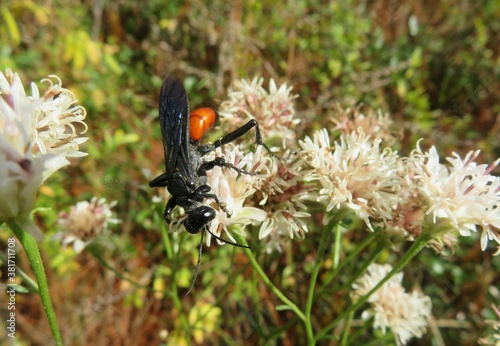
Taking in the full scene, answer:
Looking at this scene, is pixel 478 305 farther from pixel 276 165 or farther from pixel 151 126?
pixel 151 126

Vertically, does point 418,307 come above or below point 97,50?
below

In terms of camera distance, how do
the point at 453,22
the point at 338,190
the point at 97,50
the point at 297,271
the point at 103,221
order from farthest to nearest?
the point at 453,22, the point at 97,50, the point at 297,271, the point at 103,221, the point at 338,190

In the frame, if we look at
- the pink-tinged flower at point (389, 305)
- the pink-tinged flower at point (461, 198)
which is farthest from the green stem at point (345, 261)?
the pink-tinged flower at point (389, 305)

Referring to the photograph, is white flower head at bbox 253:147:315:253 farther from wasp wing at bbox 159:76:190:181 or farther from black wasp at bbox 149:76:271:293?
wasp wing at bbox 159:76:190:181

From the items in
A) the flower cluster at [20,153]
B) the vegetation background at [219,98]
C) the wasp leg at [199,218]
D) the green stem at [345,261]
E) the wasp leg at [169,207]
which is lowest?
the vegetation background at [219,98]

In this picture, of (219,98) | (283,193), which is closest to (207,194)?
(283,193)

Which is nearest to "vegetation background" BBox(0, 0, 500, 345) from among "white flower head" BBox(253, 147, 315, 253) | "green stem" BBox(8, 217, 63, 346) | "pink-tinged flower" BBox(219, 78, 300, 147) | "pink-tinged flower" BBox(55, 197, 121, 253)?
"pink-tinged flower" BBox(55, 197, 121, 253)

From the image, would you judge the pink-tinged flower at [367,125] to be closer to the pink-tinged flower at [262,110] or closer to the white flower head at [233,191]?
the pink-tinged flower at [262,110]

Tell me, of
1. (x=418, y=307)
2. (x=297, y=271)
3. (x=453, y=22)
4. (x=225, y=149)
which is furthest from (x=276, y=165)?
(x=453, y=22)
